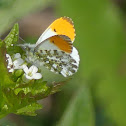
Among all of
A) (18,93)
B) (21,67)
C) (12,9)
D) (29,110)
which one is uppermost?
(12,9)

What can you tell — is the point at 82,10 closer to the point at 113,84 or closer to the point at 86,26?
the point at 86,26

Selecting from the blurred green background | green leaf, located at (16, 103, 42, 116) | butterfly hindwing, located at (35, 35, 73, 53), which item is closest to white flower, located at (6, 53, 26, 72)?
butterfly hindwing, located at (35, 35, 73, 53)

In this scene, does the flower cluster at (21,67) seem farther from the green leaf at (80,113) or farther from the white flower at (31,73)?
the green leaf at (80,113)

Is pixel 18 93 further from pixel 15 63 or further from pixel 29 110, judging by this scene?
pixel 15 63

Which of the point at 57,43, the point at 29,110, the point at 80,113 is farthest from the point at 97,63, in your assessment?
the point at 29,110

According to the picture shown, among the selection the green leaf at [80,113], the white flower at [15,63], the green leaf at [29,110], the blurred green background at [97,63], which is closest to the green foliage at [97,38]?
the blurred green background at [97,63]

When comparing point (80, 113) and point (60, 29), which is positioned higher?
point (60, 29)
